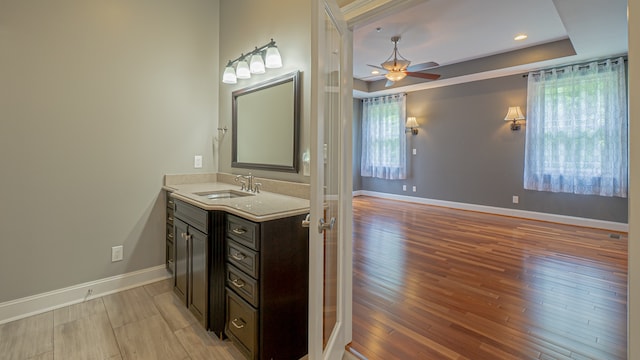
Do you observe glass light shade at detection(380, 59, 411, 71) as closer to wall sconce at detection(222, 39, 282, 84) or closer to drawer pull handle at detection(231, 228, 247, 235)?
wall sconce at detection(222, 39, 282, 84)

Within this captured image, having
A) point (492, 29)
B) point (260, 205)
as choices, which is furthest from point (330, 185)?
point (492, 29)

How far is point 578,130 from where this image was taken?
4633mm

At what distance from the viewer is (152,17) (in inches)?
106

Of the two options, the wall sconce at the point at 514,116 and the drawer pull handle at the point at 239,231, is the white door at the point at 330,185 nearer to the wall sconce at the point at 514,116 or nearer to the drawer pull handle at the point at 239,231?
the drawer pull handle at the point at 239,231

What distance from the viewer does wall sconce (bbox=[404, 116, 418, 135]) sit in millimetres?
6812

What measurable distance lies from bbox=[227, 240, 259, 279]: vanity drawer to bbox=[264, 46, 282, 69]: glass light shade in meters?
1.41

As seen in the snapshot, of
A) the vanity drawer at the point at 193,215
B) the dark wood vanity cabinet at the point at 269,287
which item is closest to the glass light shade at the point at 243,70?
the vanity drawer at the point at 193,215

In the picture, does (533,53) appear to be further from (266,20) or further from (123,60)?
(123,60)

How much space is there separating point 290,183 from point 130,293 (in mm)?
1705

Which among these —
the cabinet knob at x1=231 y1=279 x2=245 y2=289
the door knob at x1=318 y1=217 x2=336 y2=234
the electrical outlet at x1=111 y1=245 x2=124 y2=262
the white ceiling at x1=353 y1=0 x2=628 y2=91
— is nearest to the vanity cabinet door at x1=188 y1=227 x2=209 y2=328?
the cabinet knob at x1=231 y1=279 x2=245 y2=289

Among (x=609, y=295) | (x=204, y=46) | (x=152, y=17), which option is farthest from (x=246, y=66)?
(x=609, y=295)

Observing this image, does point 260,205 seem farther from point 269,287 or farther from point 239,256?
point 269,287

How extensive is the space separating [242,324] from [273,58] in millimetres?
1892

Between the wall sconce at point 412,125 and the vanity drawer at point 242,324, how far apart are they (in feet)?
19.8
